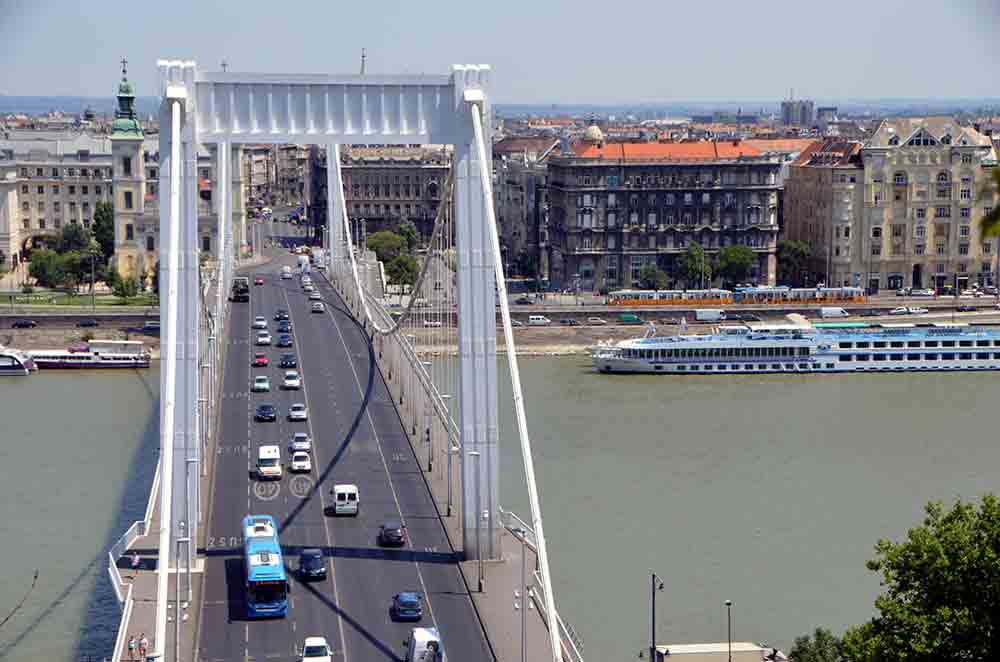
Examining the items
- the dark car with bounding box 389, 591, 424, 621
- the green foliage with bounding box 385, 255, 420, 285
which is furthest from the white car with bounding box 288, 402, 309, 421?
the green foliage with bounding box 385, 255, 420, 285

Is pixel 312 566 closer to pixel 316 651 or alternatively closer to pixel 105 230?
pixel 316 651

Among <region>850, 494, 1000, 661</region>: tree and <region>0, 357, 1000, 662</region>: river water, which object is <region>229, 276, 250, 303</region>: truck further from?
<region>850, 494, 1000, 661</region>: tree

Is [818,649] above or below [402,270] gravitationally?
below

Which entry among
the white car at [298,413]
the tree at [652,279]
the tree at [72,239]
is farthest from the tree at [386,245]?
the white car at [298,413]

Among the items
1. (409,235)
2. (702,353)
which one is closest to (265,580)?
(702,353)

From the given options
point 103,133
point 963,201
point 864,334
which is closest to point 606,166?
point 963,201

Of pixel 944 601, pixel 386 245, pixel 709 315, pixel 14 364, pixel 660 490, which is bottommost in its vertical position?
pixel 660 490
